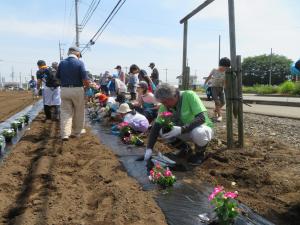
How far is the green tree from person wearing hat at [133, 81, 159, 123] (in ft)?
201

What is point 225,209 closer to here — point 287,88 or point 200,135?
point 200,135

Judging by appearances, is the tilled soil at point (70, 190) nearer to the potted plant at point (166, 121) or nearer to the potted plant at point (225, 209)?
the potted plant at point (225, 209)

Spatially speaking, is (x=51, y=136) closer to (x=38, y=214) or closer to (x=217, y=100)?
(x=217, y=100)

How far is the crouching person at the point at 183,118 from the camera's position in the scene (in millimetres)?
4594

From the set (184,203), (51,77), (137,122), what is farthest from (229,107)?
(51,77)

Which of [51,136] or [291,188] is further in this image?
[51,136]

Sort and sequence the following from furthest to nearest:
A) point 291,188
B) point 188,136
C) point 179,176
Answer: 1. point 188,136
2. point 179,176
3. point 291,188

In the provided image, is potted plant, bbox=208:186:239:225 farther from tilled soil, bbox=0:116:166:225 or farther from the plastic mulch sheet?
tilled soil, bbox=0:116:166:225

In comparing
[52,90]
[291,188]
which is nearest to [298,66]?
[291,188]

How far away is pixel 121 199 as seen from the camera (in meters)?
3.49

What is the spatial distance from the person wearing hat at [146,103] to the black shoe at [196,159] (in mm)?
2752

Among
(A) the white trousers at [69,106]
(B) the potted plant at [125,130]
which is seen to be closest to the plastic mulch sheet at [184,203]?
(B) the potted plant at [125,130]

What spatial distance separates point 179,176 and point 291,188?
3.98 ft

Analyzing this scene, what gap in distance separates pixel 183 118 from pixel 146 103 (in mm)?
3035
